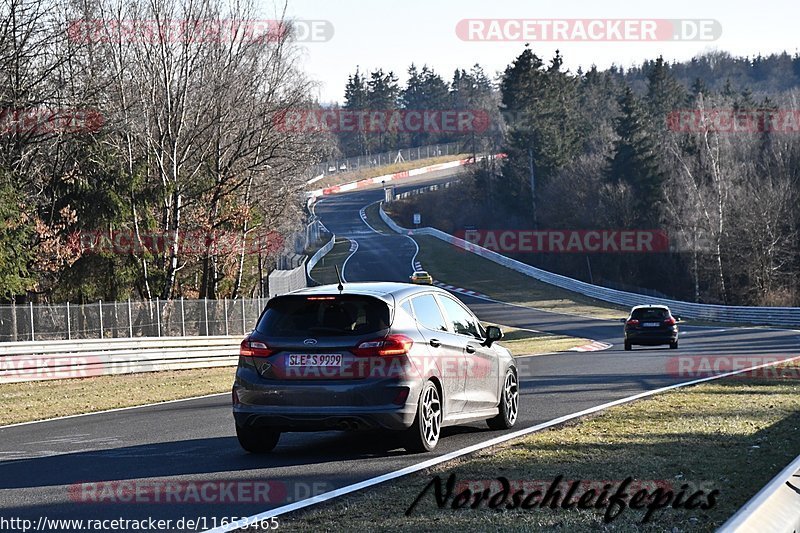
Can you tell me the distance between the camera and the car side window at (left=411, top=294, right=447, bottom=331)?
11.0 metres

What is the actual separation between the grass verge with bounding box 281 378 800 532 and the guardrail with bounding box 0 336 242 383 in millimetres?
15039

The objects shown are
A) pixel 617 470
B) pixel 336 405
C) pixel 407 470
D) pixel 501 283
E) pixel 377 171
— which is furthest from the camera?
pixel 377 171

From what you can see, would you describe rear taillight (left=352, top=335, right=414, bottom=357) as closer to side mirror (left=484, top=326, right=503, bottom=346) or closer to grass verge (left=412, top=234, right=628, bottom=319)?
side mirror (left=484, top=326, right=503, bottom=346)

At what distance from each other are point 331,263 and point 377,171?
76315 millimetres

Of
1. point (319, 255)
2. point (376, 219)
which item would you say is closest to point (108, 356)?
point (319, 255)

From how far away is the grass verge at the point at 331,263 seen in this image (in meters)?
75.0

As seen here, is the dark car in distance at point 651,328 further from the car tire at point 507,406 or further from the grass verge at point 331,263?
the grass verge at point 331,263

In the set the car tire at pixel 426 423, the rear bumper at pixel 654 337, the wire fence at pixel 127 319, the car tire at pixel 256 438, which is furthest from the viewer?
the rear bumper at pixel 654 337

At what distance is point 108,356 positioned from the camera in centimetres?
2644

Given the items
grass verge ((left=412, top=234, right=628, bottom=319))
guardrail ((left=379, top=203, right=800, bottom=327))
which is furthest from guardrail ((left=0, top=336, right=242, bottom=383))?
grass verge ((left=412, top=234, right=628, bottom=319))

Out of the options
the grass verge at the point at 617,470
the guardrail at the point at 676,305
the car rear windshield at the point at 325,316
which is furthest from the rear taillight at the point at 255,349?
the guardrail at the point at 676,305

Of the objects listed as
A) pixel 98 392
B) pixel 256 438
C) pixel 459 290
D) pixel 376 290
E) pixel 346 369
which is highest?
pixel 376 290

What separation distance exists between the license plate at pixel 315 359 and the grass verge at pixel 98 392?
6966 millimetres

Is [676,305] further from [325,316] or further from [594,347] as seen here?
[325,316]
